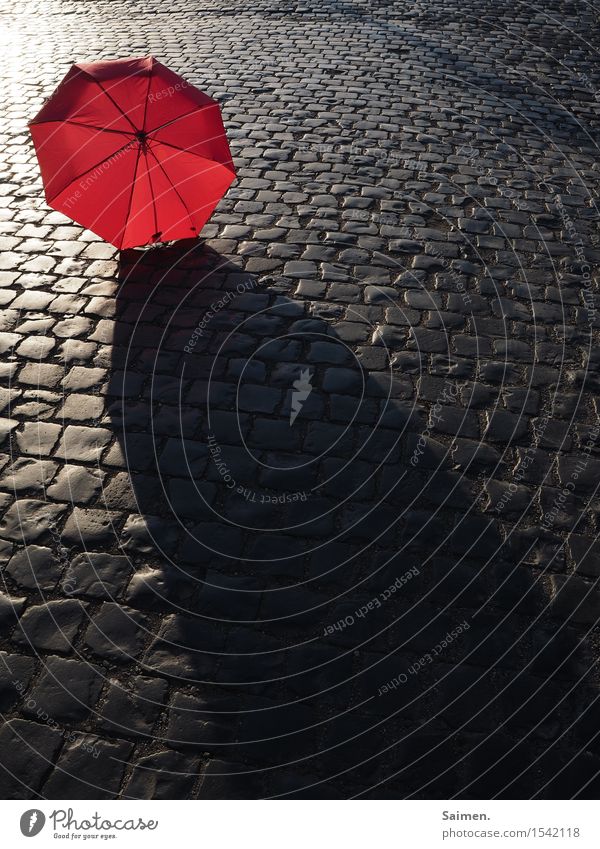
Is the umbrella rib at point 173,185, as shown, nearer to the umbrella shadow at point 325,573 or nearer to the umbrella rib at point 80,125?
the umbrella rib at point 80,125

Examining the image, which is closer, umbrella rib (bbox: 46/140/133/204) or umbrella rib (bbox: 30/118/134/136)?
umbrella rib (bbox: 30/118/134/136)

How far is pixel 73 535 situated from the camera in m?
3.81

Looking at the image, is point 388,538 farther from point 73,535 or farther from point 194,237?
point 194,237

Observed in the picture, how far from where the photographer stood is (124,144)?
17.1ft

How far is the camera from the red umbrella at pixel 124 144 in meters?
5.04

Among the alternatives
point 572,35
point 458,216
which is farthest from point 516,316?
point 572,35

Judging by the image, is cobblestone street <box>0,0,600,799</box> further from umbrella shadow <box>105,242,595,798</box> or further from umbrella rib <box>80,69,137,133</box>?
umbrella rib <box>80,69,137,133</box>

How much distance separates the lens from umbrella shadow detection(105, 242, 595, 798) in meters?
3.02

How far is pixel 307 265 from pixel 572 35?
871cm

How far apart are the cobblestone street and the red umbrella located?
632 mm

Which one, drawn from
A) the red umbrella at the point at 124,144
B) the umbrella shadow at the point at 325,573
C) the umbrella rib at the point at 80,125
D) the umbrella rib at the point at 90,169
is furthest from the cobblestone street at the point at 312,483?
the umbrella rib at the point at 80,125
